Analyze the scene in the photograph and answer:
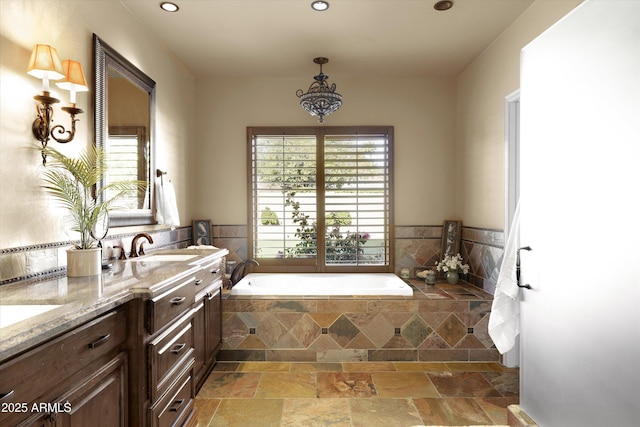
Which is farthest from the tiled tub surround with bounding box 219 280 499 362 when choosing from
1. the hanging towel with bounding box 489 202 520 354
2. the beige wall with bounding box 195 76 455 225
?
the beige wall with bounding box 195 76 455 225

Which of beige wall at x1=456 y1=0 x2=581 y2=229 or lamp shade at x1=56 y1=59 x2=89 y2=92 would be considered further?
beige wall at x1=456 y1=0 x2=581 y2=229

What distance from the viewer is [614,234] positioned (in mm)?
1146

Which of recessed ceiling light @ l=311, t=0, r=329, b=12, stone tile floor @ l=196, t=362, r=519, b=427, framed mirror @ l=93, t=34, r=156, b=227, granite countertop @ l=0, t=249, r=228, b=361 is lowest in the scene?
stone tile floor @ l=196, t=362, r=519, b=427

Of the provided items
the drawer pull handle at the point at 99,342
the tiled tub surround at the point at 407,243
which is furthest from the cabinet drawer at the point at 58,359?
the tiled tub surround at the point at 407,243

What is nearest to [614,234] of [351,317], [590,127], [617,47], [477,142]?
[590,127]

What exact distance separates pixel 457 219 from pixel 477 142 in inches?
35.1

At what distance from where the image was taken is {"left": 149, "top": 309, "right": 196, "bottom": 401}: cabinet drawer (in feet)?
5.36

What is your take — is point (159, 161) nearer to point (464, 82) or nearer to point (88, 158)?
point (88, 158)

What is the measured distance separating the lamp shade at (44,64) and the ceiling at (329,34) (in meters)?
1.14

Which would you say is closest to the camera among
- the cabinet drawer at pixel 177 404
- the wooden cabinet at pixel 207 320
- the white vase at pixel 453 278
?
the cabinet drawer at pixel 177 404

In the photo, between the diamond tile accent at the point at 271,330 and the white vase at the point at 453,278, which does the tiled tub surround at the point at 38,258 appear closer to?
the diamond tile accent at the point at 271,330

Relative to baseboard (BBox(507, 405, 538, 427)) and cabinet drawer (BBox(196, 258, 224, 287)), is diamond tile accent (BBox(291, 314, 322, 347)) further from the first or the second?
A: baseboard (BBox(507, 405, 538, 427))

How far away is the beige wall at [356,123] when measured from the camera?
13.6 ft

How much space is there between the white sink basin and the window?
285cm
